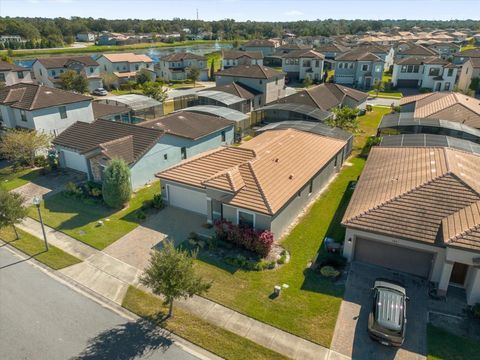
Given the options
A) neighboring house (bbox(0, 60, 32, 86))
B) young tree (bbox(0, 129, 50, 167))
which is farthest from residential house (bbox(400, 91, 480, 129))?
neighboring house (bbox(0, 60, 32, 86))

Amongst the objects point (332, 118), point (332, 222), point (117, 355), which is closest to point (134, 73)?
point (332, 118)

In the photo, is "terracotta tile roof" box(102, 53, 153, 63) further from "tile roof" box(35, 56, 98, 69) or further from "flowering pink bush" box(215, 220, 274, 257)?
"flowering pink bush" box(215, 220, 274, 257)

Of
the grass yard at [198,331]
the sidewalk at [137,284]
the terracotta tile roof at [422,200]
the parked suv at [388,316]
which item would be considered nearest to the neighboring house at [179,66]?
the sidewalk at [137,284]

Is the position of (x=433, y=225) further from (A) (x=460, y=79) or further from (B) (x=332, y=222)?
(A) (x=460, y=79)

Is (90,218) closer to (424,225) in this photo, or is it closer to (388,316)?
(388,316)

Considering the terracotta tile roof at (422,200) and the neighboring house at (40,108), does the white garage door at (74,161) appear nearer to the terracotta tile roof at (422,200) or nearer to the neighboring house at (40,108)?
the neighboring house at (40,108)
